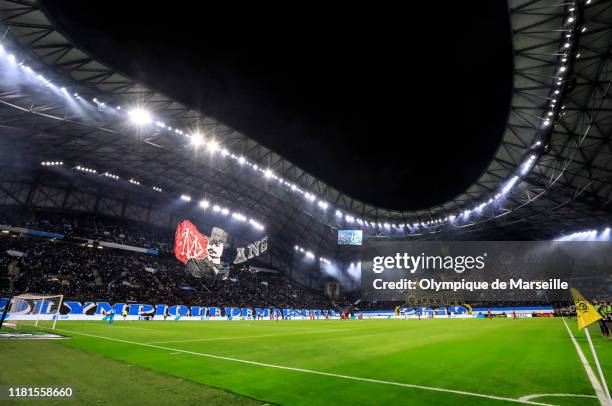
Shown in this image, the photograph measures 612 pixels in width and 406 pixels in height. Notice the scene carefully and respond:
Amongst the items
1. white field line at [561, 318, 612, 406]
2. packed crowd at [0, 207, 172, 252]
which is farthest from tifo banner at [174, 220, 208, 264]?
white field line at [561, 318, 612, 406]

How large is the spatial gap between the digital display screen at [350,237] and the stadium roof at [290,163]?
2.12 meters

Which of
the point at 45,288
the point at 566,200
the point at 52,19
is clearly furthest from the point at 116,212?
the point at 566,200

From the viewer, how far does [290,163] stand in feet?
137

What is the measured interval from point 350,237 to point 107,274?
3637 cm

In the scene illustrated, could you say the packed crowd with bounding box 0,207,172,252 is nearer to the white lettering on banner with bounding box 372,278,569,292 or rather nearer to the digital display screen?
the digital display screen

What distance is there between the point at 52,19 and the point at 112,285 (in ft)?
111

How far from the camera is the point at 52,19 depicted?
58.9 feet

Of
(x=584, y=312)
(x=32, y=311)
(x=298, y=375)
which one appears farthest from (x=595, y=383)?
(x=32, y=311)

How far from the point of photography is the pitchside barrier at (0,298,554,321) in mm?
28703

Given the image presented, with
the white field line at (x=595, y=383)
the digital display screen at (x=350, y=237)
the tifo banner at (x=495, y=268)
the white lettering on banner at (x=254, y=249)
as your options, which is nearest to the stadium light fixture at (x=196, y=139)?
the white lettering on banner at (x=254, y=249)

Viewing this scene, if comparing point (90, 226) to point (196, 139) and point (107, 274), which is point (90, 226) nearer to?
point (107, 274)

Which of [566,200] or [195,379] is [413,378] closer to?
[195,379]

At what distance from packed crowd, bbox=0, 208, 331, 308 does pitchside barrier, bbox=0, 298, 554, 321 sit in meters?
1.89

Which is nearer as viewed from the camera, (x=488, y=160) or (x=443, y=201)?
(x=488, y=160)
